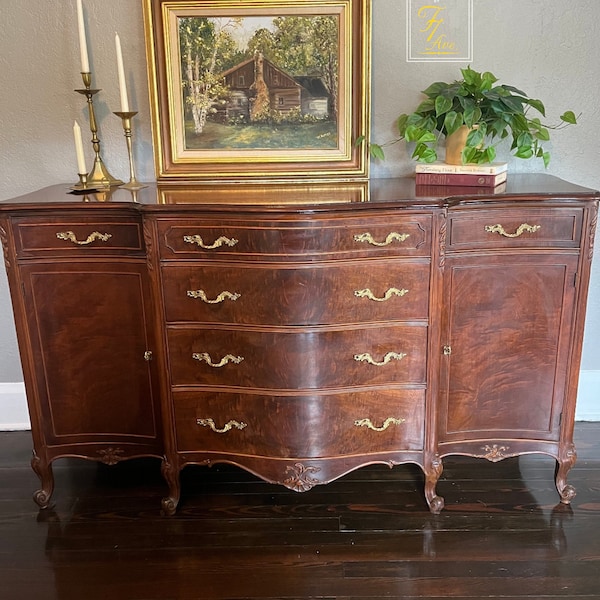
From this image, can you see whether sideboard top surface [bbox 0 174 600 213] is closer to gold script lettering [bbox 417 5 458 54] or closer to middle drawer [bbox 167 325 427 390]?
middle drawer [bbox 167 325 427 390]

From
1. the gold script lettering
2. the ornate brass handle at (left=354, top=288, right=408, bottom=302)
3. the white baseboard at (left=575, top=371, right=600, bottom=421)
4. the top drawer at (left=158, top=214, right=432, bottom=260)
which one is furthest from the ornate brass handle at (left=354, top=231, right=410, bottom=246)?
the white baseboard at (left=575, top=371, right=600, bottom=421)

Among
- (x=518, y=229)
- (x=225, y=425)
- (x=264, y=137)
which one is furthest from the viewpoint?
(x=264, y=137)

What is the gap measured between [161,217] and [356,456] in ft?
3.12

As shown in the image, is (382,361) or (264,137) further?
(264,137)

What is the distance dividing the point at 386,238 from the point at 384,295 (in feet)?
0.56

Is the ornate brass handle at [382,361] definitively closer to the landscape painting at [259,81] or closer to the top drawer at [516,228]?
the top drawer at [516,228]

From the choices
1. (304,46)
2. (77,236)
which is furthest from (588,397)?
(77,236)

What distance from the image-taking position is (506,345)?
6.13 ft

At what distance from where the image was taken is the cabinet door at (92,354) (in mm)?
1840

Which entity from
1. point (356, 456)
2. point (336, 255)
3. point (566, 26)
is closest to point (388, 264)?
point (336, 255)

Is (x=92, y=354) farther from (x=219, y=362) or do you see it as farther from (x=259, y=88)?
(x=259, y=88)

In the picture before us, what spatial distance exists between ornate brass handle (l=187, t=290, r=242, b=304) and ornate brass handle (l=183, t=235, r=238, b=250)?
14 centimetres

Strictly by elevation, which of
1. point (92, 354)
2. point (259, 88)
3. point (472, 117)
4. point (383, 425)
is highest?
point (259, 88)

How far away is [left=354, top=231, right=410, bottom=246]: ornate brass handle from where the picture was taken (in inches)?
65.9
